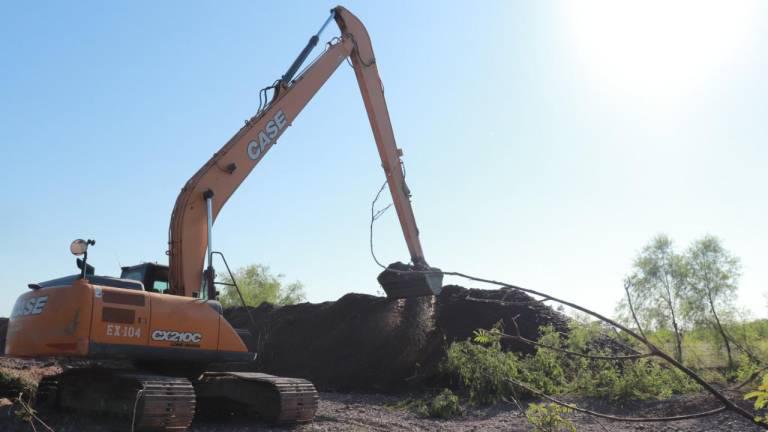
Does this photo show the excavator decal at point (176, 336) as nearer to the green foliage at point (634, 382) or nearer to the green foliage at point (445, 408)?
the green foliage at point (445, 408)

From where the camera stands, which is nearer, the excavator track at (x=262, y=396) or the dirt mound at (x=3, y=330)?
the excavator track at (x=262, y=396)

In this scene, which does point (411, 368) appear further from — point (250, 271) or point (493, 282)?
point (250, 271)

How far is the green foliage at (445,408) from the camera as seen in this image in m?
10.1

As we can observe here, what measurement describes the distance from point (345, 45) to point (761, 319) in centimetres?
886

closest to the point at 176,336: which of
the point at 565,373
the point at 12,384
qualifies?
the point at 12,384

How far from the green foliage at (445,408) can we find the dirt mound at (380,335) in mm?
2331

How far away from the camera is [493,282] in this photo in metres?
1.92

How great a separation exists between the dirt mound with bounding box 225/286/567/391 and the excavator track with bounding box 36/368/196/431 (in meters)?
4.70

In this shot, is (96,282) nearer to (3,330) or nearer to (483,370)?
(483,370)

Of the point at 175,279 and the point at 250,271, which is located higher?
the point at 250,271

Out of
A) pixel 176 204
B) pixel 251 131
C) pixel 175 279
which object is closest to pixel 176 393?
pixel 175 279

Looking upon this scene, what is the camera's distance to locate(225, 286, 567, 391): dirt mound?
13141 millimetres

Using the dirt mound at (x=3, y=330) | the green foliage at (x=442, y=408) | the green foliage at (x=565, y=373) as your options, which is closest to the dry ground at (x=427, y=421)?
the green foliage at (x=442, y=408)

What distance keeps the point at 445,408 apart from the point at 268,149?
4952 mm
